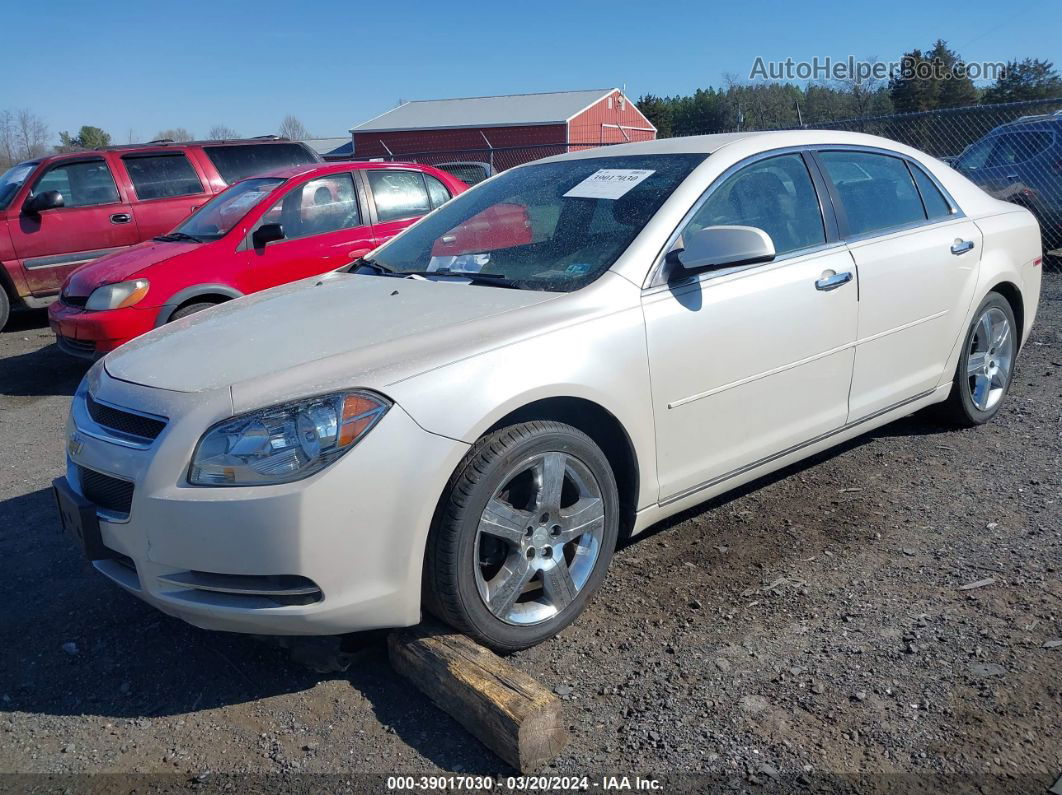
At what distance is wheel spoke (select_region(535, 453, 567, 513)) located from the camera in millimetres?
2990

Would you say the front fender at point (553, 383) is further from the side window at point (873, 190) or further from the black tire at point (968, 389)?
the black tire at point (968, 389)

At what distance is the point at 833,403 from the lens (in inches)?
157

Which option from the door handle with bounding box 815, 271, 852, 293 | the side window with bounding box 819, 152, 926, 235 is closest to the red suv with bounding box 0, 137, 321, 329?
the side window with bounding box 819, 152, 926, 235

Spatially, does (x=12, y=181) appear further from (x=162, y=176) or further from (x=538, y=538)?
(x=538, y=538)

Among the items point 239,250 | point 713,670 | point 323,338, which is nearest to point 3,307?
point 239,250

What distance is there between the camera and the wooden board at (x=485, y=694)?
8.06ft

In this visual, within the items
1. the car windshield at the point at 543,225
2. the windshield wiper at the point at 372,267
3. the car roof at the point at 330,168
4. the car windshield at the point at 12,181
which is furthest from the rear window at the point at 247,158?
the car windshield at the point at 543,225

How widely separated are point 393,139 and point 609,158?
143ft

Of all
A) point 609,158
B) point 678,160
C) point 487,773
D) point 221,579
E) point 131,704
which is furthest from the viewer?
point 609,158

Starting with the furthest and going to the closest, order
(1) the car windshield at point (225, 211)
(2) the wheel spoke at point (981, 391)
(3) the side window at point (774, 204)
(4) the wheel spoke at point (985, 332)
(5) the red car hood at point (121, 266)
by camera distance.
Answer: (1) the car windshield at point (225, 211) < (5) the red car hood at point (121, 266) < (2) the wheel spoke at point (981, 391) < (4) the wheel spoke at point (985, 332) < (3) the side window at point (774, 204)

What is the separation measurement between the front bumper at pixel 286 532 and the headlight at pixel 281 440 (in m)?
0.04

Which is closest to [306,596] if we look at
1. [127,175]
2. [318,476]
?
[318,476]

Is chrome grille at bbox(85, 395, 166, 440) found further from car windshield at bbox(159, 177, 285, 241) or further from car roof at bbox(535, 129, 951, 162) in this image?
car windshield at bbox(159, 177, 285, 241)

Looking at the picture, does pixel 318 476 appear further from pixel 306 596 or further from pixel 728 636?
pixel 728 636
